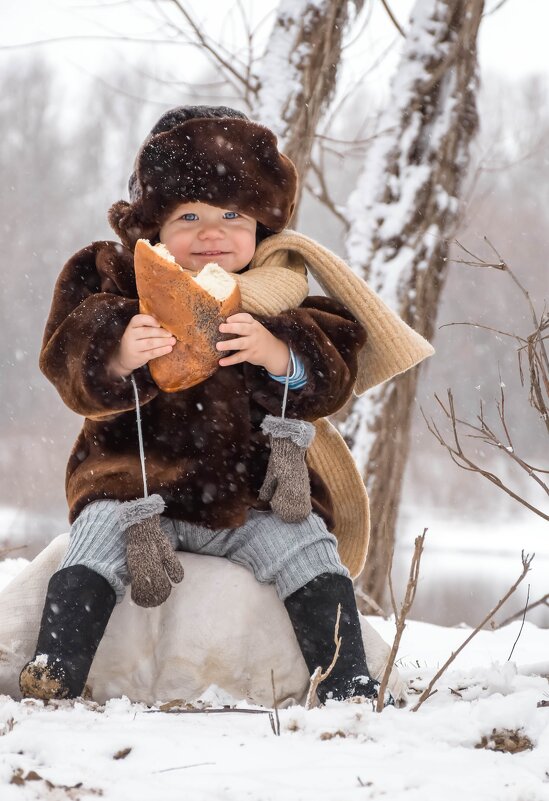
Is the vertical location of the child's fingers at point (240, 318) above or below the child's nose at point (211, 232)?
below

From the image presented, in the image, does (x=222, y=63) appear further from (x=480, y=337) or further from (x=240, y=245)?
(x=480, y=337)

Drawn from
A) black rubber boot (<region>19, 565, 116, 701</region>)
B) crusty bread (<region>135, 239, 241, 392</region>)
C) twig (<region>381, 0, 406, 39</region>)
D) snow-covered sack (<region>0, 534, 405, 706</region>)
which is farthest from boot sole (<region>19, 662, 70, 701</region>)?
twig (<region>381, 0, 406, 39</region>)

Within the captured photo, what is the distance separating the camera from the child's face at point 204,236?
255cm

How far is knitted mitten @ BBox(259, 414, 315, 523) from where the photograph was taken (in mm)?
2373

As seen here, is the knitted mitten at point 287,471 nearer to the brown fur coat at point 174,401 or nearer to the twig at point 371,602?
the brown fur coat at point 174,401

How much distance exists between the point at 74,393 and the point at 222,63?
3857 mm

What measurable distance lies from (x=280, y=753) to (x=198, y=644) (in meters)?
0.81

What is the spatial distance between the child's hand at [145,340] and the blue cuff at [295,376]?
0.35 m

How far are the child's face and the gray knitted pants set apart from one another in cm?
75

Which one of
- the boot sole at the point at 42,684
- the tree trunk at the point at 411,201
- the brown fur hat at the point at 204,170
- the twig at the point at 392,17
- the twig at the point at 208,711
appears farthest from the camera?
the twig at the point at 392,17

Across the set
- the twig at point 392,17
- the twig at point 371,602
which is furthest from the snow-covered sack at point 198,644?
the twig at point 392,17

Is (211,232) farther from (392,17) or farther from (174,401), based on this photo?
(392,17)

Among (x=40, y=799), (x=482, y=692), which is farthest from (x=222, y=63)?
(x=40, y=799)

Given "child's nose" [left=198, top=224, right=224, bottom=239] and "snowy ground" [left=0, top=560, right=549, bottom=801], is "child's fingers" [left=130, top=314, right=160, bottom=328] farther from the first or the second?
"snowy ground" [left=0, top=560, right=549, bottom=801]
